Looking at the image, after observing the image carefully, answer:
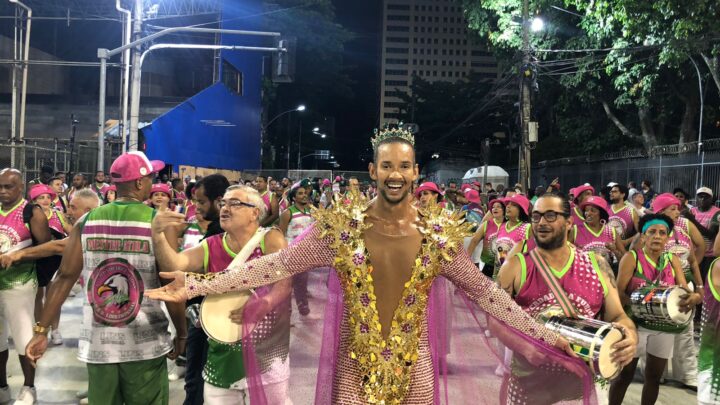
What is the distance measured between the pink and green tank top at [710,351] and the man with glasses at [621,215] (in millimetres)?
5232

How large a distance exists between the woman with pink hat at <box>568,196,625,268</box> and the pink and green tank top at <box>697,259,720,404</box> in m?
3.00

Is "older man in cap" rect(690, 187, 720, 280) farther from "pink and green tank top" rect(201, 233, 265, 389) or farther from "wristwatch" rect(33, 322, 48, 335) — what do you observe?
"wristwatch" rect(33, 322, 48, 335)

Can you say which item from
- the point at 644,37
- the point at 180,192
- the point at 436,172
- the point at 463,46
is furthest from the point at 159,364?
the point at 463,46

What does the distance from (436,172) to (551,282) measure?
2184 inches

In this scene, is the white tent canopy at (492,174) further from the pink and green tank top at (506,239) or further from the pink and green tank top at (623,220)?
the pink and green tank top at (506,239)

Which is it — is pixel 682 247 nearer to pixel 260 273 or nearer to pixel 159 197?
pixel 260 273

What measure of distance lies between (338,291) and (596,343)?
1299 mm

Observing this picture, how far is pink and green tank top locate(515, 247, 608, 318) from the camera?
3984 millimetres

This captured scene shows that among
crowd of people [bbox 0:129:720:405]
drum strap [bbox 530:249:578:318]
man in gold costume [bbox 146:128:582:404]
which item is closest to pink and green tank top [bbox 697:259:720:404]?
crowd of people [bbox 0:129:720:405]

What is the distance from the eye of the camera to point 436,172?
59094 millimetres

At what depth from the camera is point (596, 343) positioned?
3.16 m

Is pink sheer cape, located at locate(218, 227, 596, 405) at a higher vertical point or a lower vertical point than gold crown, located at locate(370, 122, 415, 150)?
lower

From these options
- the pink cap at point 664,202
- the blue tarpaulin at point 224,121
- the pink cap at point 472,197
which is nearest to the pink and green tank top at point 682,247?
the pink cap at point 664,202

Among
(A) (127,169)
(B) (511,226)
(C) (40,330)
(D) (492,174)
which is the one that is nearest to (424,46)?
(D) (492,174)
